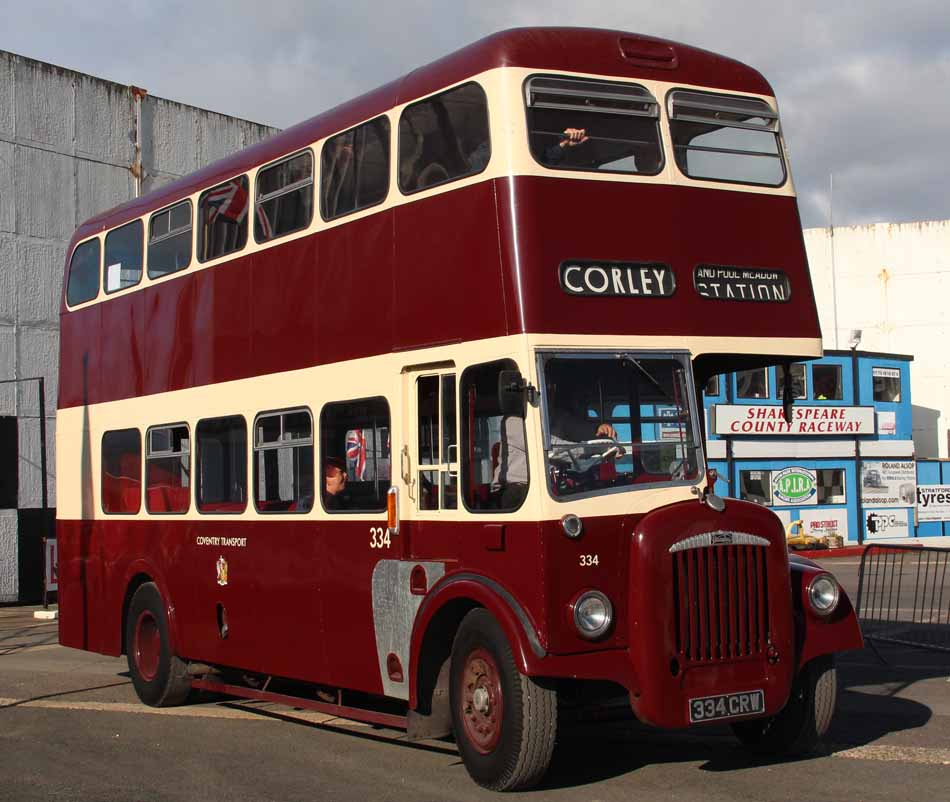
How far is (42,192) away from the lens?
25.8 meters

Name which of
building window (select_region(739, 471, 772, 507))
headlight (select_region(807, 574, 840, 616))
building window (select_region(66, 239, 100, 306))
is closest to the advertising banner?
building window (select_region(739, 471, 772, 507))

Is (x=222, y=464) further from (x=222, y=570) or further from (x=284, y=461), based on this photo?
(x=284, y=461)

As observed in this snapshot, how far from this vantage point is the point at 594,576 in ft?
26.3

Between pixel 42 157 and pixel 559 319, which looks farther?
pixel 42 157

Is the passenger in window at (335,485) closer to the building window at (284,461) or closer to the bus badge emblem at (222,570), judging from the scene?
the building window at (284,461)

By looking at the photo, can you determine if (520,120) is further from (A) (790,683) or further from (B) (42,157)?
(B) (42,157)

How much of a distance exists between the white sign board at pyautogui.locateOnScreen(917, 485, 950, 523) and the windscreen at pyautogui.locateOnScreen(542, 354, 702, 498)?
1512 inches

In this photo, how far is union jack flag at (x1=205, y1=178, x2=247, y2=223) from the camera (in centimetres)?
1162

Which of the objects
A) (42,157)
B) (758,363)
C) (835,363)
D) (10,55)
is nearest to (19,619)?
(42,157)

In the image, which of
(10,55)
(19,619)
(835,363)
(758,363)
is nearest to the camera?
(758,363)

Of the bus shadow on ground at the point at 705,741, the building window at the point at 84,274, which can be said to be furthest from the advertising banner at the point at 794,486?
the building window at the point at 84,274

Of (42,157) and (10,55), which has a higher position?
(10,55)

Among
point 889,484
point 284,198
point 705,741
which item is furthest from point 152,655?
point 889,484

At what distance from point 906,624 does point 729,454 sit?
21912 millimetres
